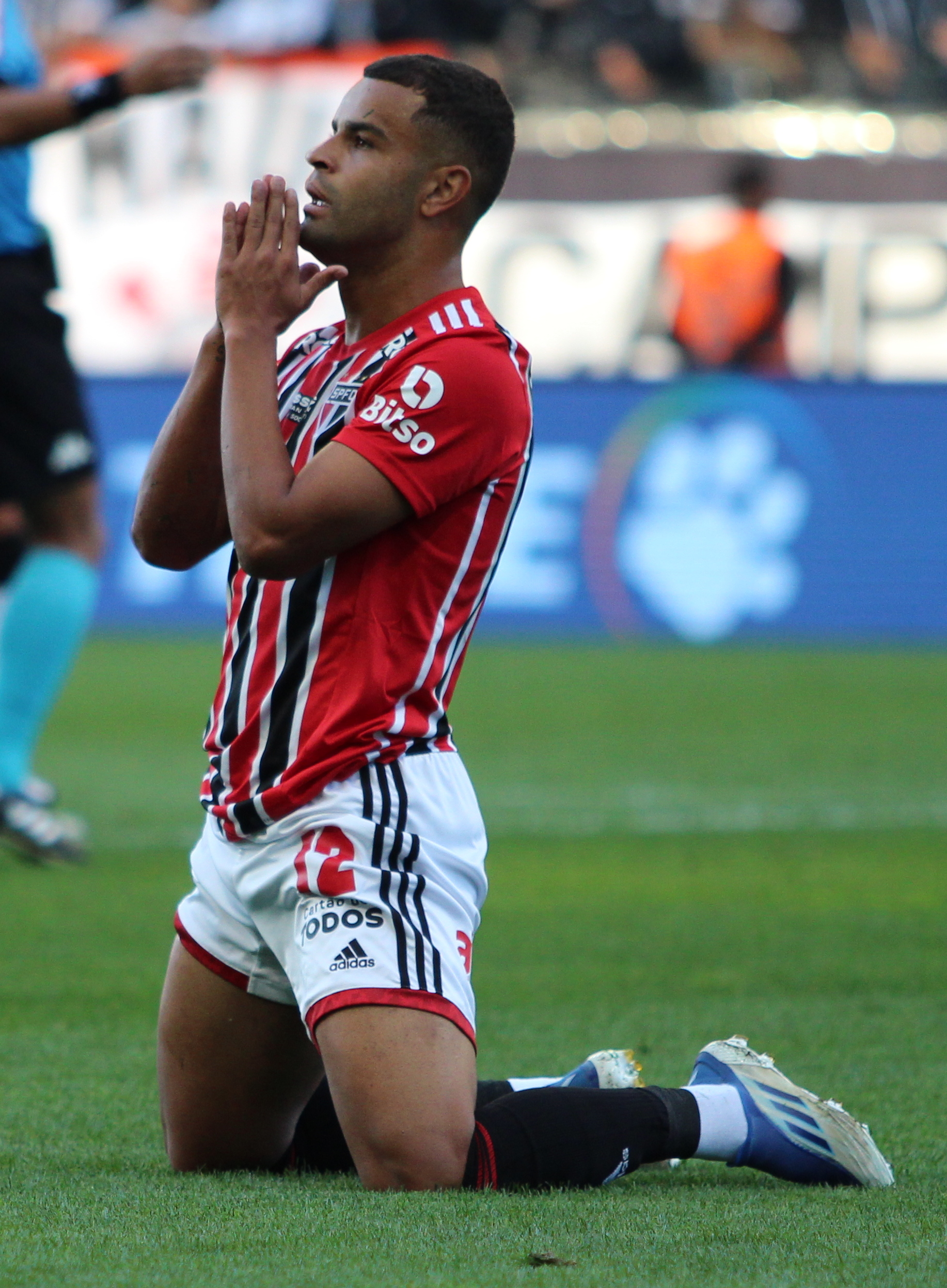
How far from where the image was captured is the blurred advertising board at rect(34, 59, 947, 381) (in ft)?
43.6

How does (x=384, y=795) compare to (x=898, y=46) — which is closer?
(x=384, y=795)

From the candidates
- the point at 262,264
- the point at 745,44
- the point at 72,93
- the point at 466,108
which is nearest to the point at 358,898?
the point at 262,264

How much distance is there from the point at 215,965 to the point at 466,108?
3.69 feet

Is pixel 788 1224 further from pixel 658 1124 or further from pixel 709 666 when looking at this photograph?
pixel 709 666

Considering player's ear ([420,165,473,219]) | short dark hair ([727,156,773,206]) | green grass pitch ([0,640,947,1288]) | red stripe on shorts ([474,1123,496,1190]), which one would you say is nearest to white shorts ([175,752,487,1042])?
red stripe on shorts ([474,1123,496,1190])

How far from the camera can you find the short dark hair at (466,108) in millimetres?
2580

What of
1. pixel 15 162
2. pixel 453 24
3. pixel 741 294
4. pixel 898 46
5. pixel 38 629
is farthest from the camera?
pixel 898 46

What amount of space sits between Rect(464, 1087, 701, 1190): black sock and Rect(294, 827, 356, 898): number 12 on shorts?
0.32 m

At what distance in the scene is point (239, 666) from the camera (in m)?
2.59

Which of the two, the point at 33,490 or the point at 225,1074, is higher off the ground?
the point at 33,490

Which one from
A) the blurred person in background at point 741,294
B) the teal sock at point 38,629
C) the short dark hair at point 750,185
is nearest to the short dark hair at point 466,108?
the teal sock at point 38,629

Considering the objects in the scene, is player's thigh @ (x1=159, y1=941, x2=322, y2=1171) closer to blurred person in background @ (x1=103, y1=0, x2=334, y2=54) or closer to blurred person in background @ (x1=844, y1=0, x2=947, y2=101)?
blurred person in background @ (x1=103, y1=0, x2=334, y2=54)

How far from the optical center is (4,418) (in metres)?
4.88

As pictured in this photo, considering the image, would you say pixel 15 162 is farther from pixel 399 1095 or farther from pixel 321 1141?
pixel 399 1095
